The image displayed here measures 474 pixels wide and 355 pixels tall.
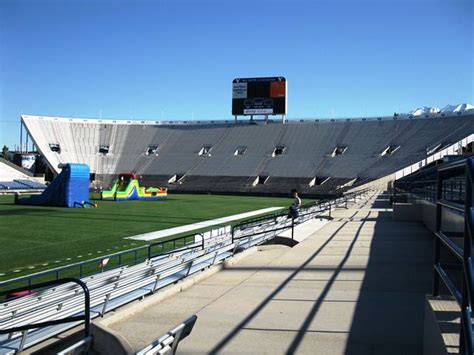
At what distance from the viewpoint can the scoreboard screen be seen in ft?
219

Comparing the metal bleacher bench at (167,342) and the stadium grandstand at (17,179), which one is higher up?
the stadium grandstand at (17,179)

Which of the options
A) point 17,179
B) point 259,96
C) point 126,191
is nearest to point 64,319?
point 126,191

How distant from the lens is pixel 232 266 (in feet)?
31.4

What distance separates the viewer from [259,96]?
2677 inches

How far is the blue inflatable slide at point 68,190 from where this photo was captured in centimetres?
3250

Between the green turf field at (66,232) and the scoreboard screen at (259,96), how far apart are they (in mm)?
39587

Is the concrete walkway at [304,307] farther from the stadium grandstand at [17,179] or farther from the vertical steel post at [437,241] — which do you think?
the stadium grandstand at [17,179]

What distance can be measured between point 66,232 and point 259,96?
51.1 meters

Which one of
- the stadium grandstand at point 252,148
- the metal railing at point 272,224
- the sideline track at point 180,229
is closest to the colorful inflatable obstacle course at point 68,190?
the sideline track at point 180,229

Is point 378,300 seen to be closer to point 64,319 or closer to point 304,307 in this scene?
point 304,307

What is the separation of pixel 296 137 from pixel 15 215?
48.6 metres

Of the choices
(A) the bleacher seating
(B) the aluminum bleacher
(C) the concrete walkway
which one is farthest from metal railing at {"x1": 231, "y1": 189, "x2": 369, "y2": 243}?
(A) the bleacher seating

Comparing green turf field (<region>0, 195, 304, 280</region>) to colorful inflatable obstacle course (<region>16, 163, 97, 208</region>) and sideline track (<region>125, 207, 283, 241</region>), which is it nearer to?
sideline track (<region>125, 207, 283, 241</region>)

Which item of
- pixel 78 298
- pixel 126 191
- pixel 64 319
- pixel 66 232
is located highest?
pixel 126 191
